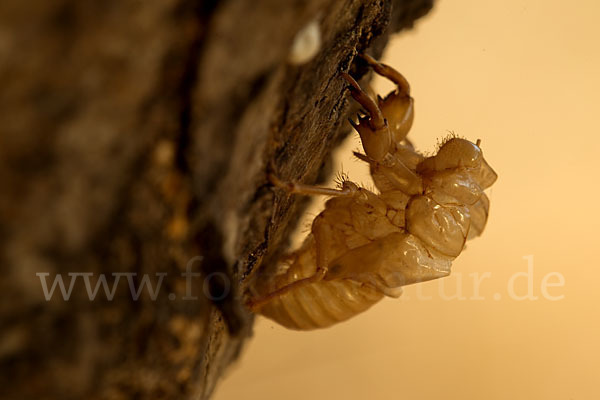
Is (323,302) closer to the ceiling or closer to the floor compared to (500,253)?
closer to the floor

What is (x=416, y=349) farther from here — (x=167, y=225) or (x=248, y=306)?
(x=167, y=225)

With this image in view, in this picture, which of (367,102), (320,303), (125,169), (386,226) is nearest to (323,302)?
(320,303)


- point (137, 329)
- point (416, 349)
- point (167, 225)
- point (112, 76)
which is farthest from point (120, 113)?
point (416, 349)

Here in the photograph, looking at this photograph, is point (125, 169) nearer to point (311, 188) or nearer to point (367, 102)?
point (311, 188)

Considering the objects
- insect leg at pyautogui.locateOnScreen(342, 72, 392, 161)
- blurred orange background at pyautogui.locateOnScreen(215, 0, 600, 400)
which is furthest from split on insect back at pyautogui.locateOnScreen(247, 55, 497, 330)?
blurred orange background at pyautogui.locateOnScreen(215, 0, 600, 400)

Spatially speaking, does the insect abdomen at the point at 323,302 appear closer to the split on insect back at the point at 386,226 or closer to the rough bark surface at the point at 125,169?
the split on insect back at the point at 386,226

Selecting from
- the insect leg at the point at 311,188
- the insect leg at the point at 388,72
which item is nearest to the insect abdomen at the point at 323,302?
the insect leg at the point at 311,188

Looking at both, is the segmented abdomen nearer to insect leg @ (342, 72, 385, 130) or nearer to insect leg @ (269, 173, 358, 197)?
insect leg @ (269, 173, 358, 197)
